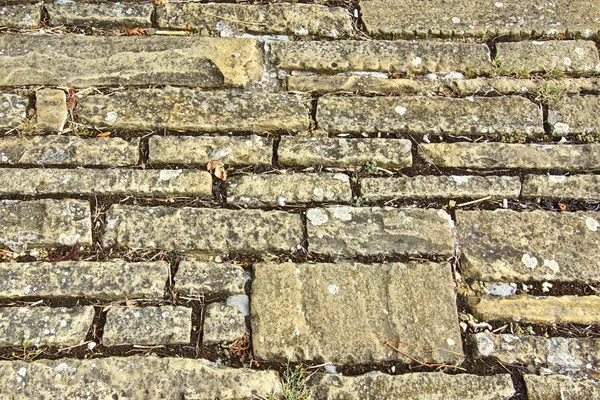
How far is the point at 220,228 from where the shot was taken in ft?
8.28

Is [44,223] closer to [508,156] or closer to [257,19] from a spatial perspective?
[257,19]

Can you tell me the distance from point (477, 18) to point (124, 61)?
2.13 metres

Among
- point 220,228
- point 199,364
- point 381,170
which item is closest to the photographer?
point 199,364

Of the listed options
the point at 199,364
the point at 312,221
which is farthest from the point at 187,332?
the point at 312,221

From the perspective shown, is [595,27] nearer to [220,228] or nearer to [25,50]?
[220,228]

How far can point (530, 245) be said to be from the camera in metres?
2.60

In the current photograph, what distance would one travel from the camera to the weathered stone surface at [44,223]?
2465mm

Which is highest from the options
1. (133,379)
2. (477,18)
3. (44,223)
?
(477,18)

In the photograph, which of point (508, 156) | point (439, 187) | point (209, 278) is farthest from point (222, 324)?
point (508, 156)

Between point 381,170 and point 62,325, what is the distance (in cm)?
168

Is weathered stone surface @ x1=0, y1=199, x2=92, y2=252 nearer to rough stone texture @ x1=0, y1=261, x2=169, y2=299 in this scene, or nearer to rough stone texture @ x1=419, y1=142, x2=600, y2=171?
rough stone texture @ x1=0, y1=261, x2=169, y2=299

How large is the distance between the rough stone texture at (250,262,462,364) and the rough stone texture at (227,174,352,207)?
1.11ft

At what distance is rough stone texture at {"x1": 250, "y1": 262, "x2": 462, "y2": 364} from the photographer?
231 cm

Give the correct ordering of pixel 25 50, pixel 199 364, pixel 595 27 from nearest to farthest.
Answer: pixel 199 364 < pixel 25 50 < pixel 595 27
